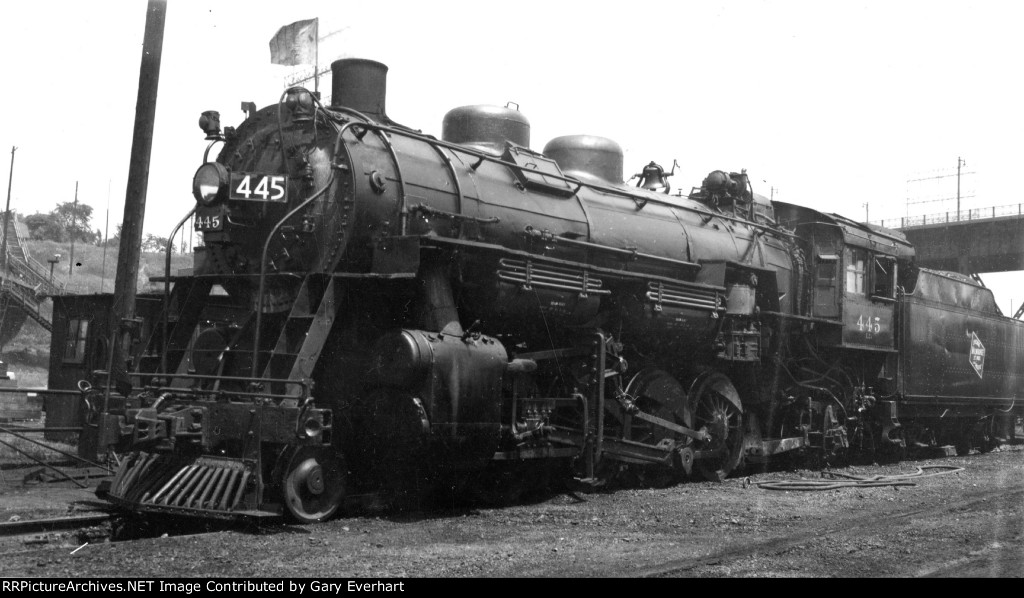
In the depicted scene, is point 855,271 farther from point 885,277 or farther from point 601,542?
point 601,542

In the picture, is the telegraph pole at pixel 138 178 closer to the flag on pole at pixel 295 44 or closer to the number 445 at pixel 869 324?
the flag on pole at pixel 295 44

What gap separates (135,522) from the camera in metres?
7.62

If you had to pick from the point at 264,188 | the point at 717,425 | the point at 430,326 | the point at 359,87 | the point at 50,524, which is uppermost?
the point at 359,87

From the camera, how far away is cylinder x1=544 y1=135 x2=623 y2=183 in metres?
11.8

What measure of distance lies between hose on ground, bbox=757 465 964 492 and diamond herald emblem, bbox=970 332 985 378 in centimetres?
409

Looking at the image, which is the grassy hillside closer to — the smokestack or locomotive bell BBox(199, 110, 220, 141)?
locomotive bell BBox(199, 110, 220, 141)

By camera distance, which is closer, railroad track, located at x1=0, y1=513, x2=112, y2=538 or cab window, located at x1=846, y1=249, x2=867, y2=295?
railroad track, located at x1=0, y1=513, x2=112, y2=538

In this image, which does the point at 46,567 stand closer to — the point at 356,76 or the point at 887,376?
the point at 356,76

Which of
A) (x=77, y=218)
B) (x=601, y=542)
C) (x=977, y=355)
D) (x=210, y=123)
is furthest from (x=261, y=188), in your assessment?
(x=77, y=218)

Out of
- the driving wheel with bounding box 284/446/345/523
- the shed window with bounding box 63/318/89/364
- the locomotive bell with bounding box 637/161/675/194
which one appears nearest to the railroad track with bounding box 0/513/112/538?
the driving wheel with bounding box 284/446/345/523

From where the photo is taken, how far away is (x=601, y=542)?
273 inches

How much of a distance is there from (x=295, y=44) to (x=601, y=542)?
12907 mm

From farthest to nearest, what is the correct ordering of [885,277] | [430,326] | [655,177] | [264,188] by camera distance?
1. [885,277]
2. [655,177]
3. [264,188]
4. [430,326]
